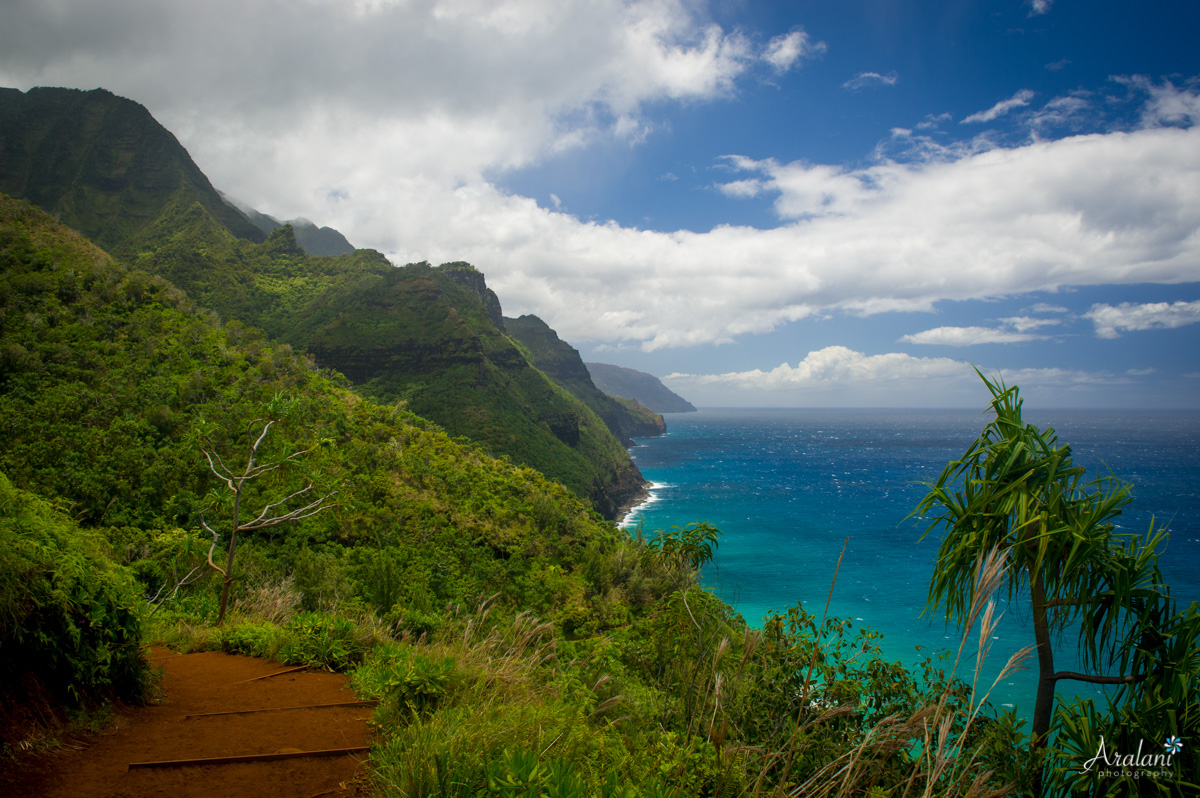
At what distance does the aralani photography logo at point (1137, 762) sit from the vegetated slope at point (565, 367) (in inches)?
5109

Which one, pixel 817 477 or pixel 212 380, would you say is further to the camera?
pixel 817 477

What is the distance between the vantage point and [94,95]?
91062 millimetres

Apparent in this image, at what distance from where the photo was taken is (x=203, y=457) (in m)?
18.8

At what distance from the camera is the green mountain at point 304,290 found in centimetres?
6125

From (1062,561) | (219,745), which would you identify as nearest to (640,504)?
(1062,561)

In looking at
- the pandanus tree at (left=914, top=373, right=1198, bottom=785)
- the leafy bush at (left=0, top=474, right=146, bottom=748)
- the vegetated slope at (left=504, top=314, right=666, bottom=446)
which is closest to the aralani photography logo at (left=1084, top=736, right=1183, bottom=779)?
the pandanus tree at (left=914, top=373, right=1198, bottom=785)

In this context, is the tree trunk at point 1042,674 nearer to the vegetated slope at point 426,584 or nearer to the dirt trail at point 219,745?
the vegetated slope at point 426,584

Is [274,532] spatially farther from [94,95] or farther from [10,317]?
[94,95]

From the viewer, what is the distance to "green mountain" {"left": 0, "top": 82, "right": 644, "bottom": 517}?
201 feet

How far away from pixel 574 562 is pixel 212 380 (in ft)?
65.6

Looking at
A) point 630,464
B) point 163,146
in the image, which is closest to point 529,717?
point 630,464

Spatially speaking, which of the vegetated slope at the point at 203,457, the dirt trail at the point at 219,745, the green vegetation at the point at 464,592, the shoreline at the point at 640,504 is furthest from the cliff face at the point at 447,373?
the dirt trail at the point at 219,745

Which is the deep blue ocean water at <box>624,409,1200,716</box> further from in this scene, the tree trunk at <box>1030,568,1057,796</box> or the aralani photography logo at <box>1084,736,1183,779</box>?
the aralani photography logo at <box>1084,736,1183,779</box>

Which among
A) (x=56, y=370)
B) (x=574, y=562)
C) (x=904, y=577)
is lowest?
(x=904, y=577)
